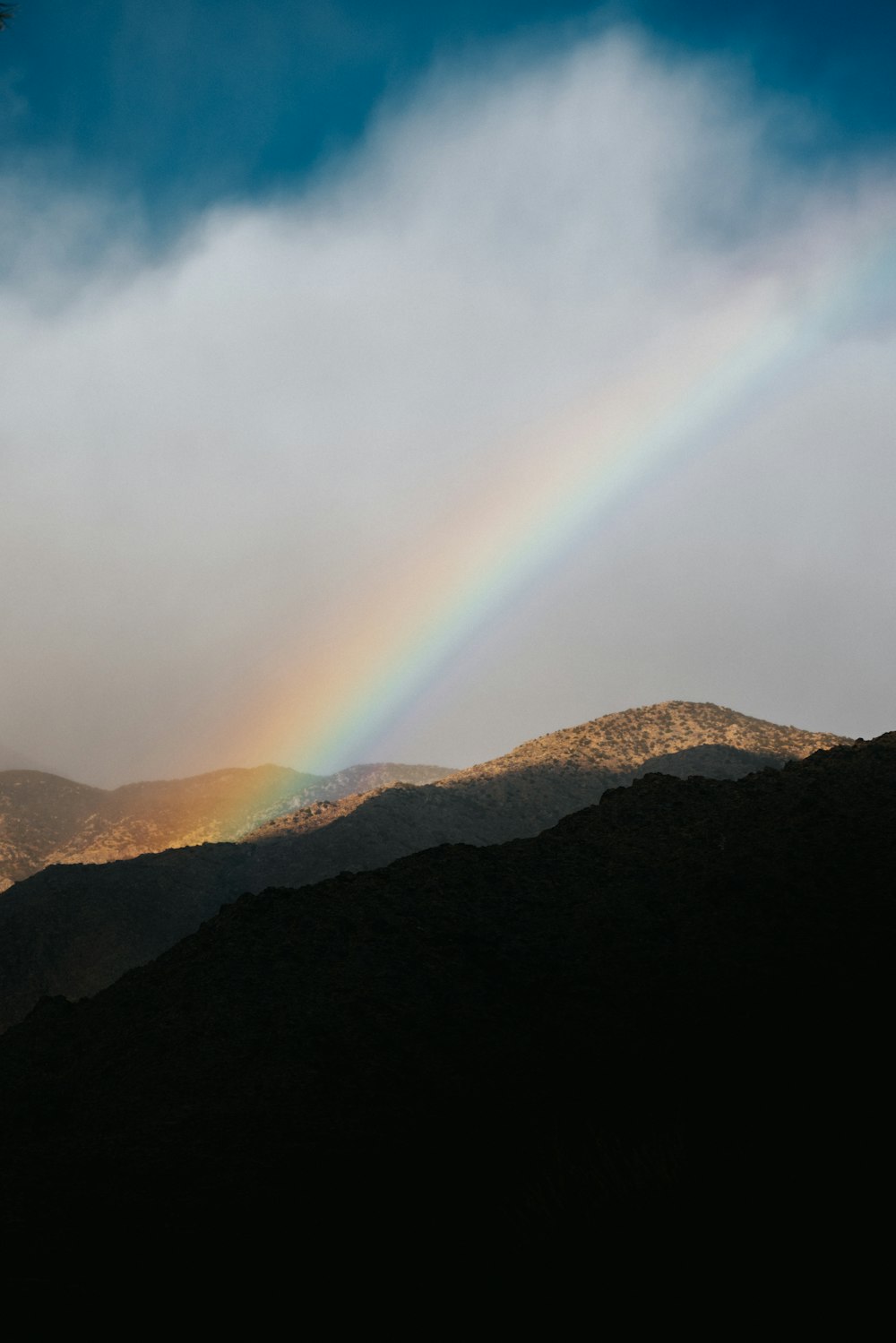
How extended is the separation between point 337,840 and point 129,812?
50.8m

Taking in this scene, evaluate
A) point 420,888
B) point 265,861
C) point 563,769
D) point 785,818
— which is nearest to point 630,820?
point 785,818

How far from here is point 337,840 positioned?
180 ft

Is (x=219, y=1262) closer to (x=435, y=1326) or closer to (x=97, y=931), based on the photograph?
(x=435, y=1326)

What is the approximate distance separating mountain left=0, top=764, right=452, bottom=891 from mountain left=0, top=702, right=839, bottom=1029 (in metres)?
25.1

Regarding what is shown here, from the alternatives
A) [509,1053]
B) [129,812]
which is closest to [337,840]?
[509,1053]

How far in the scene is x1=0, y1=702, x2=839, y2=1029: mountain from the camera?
143 ft

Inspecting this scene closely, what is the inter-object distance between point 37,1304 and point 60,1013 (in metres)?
11.4

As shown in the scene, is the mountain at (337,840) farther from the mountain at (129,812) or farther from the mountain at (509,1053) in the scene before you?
the mountain at (129,812)

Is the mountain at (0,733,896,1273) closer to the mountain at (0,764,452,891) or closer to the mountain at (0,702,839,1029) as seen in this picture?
the mountain at (0,702,839,1029)

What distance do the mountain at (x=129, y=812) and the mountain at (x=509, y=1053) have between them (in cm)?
6497

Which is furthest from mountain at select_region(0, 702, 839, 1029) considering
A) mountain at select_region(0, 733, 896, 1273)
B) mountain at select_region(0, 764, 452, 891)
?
mountain at select_region(0, 764, 452, 891)

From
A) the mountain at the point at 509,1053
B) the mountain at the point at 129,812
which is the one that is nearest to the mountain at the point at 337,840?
the mountain at the point at 509,1053

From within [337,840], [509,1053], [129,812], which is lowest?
[509,1053]

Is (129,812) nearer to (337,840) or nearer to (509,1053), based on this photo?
(337,840)
